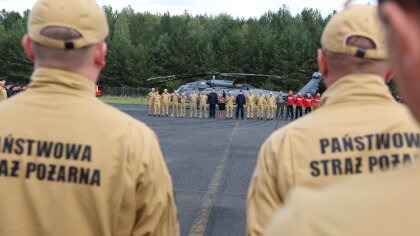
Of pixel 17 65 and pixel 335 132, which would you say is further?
pixel 17 65

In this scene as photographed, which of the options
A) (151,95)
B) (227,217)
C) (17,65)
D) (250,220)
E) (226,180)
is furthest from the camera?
(17,65)

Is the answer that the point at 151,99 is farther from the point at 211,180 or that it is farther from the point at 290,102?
the point at 211,180

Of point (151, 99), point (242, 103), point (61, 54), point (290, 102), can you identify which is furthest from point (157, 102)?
point (61, 54)

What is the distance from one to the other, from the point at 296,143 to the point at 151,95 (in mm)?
33821

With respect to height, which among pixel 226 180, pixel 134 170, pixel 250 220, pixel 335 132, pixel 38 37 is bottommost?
pixel 226 180

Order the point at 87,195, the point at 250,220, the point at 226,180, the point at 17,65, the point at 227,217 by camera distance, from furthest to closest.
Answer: the point at 17,65
the point at 226,180
the point at 227,217
the point at 250,220
the point at 87,195

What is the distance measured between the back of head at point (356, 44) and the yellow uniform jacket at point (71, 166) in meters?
0.85

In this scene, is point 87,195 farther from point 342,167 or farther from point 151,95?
point 151,95

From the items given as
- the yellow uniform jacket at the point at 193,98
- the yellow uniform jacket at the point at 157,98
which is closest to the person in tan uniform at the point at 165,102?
the yellow uniform jacket at the point at 157,98

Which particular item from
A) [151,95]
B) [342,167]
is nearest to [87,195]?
[342,167]

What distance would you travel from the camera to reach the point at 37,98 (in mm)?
2400

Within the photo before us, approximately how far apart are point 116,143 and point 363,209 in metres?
1.63

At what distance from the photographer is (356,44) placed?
93.7 inches

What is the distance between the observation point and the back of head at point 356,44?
7.77 ft
